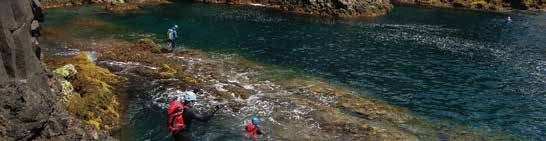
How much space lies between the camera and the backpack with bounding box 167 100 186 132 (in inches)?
757

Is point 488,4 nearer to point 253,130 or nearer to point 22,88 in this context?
point 253,130

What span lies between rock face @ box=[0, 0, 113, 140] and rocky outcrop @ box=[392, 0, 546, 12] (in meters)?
111

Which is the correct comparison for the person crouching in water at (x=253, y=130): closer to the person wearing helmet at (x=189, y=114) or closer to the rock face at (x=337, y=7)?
the person wearing helmet at (x=189, y=114)

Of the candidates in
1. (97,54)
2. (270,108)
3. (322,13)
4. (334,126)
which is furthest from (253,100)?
(322,13)

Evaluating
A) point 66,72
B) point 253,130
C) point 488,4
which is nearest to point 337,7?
point 488,4

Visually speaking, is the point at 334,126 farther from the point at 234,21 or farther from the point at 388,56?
the point at 234,21

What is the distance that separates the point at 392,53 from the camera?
2156 inches

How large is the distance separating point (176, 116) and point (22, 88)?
6.17 m

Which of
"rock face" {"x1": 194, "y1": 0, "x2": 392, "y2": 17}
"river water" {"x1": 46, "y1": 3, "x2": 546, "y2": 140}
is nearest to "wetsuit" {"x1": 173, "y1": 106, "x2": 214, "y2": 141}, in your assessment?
"river water" {"x1": 46, "y1": 3, "x2": 546, "y2": 140}

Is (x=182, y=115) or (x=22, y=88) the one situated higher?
(x=22, y=88)

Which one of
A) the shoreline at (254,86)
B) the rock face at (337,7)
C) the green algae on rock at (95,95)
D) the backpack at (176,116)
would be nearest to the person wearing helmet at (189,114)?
the backpack at (176,116)

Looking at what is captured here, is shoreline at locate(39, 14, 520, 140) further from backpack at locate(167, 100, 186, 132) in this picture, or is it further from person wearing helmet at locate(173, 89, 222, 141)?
backpack at locate(167, 100, 186, 132)

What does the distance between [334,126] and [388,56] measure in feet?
92.5

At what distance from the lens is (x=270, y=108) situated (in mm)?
29875
